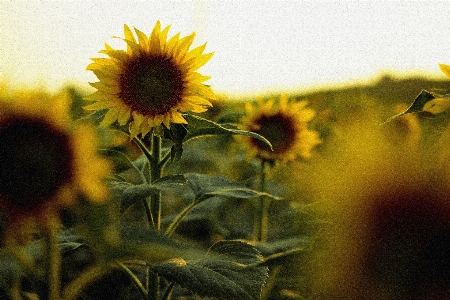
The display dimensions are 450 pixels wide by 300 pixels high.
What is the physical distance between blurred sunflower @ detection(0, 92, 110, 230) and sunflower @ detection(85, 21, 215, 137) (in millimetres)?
327

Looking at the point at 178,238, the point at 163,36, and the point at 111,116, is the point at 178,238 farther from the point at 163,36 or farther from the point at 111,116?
the point at 163,36

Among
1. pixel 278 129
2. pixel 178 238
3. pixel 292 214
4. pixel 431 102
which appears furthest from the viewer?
pixel 278 129

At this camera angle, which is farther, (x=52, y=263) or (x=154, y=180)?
(x=154, y=180)

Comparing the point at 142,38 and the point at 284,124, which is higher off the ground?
the point at 142,38

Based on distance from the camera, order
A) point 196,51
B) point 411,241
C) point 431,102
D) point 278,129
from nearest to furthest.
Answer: point 411,241, point 431,102, point 196,51, point 278,129

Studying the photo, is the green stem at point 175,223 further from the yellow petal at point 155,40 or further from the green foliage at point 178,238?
the yellow petal at point 155,40

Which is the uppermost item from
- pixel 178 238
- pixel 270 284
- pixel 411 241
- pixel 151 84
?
pixel 151 84

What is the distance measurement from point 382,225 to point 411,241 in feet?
0.06

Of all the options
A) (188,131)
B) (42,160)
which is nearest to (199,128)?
(188,131)

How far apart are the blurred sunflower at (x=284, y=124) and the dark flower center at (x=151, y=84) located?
501 millimetres

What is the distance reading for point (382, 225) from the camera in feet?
1.02

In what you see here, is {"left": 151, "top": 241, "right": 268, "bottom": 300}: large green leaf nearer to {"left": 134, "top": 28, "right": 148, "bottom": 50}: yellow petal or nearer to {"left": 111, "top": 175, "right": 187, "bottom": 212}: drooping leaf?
{"left": 111, "top": 175, "right": 187, "bottom": 212}: drooping leaf

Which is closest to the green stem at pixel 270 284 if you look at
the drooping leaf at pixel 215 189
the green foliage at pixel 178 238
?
the green foliage at pixel 178 238

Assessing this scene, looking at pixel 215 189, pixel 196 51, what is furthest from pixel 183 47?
pixel 215 189
